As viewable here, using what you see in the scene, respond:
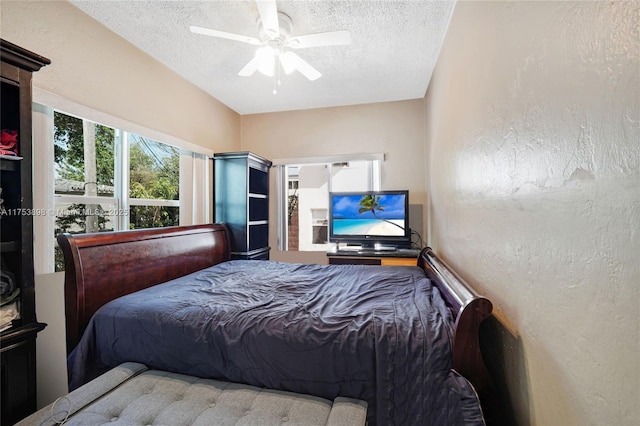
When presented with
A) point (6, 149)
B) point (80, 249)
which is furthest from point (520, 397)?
point (6, 149)

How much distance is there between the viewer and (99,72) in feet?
6.81

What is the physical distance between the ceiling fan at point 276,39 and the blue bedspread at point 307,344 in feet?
5.66

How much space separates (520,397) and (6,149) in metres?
2.41

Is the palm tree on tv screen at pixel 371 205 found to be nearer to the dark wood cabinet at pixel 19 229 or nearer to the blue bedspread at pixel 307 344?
the blue bedspread at pixel 307 344

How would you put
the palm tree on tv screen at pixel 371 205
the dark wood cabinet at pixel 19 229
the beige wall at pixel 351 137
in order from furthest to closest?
1. the beige wall at pixel 351 137
2. the palm tree on tv screen at pixel 371 205
3. the dark wood cabinet at pixel 19 229

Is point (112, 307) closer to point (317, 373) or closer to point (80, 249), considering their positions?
point (80, 249)

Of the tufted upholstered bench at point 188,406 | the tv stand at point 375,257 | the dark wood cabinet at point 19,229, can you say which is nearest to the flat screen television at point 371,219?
the tv stand at point 375,257

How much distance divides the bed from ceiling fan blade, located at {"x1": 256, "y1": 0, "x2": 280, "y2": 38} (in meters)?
1.73

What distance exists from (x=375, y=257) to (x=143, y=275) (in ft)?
7.42

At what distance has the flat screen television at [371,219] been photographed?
3.40 m

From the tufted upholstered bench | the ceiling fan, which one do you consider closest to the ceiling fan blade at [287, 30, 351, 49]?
the ceiling fan

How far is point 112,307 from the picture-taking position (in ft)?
4.83

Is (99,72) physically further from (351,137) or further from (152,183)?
(351,137)

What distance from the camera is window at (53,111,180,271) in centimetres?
191
